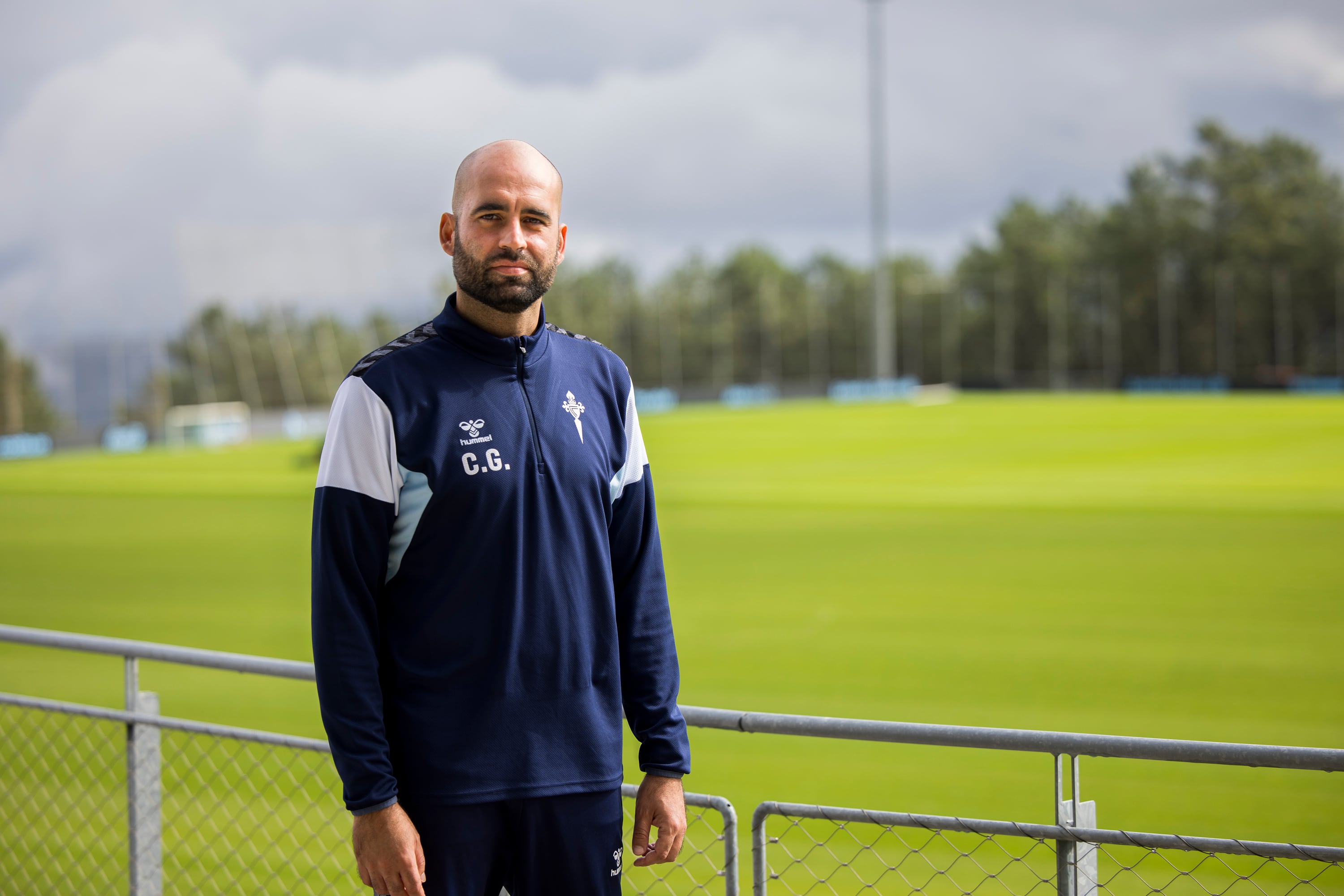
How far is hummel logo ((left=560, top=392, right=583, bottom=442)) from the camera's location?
2.38 m

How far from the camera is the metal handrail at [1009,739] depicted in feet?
7.47

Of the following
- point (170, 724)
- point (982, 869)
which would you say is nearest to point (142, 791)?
point (170, 724)

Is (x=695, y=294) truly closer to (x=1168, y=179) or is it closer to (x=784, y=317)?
(x=784, y=317)

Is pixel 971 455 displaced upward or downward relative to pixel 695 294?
downward

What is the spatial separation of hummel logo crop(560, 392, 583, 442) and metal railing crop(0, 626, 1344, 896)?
71 cm

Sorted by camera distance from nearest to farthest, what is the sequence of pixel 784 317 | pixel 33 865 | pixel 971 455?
1. pixel 33 865
2. pixel 971 455
3. pixel 784 317

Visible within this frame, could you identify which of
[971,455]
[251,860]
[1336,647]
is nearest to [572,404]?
[251,860]

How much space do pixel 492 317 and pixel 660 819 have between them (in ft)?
3.24

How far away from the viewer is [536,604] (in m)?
2.28

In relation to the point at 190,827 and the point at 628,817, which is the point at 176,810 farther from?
the point at 628,817

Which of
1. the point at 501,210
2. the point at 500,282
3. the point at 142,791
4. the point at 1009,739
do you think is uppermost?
the point at 501,210

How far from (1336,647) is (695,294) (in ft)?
224

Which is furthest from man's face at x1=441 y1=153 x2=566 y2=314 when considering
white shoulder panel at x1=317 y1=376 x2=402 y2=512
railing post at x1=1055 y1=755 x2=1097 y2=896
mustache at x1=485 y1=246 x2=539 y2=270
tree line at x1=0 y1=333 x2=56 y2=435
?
tree line at x1=0 y1=333 x2=56 y2=435

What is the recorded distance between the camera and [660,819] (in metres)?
2.45
